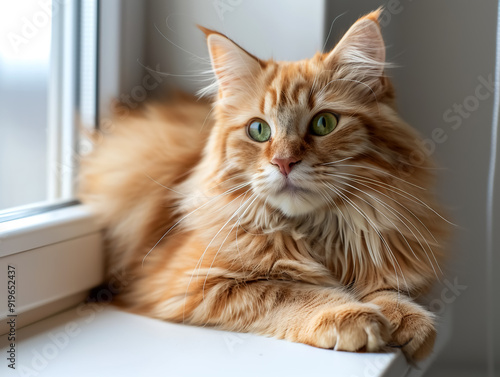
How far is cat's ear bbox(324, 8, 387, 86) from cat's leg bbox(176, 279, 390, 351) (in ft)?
1.70

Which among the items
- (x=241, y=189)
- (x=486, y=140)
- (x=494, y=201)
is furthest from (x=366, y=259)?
(x=486, y=140)

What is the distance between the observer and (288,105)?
1.27 meters

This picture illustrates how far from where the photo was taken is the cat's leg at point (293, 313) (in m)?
1.10

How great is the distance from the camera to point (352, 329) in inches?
43.2

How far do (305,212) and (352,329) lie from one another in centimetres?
29

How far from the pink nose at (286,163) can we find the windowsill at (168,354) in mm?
372

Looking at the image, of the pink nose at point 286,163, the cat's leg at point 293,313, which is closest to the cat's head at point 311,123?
the pink nose at point 286,163

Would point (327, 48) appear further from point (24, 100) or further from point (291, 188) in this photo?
point (24, 100)

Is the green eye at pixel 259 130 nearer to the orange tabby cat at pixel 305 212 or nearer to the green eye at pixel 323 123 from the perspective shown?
the orange tabby cat at pixel 305 212

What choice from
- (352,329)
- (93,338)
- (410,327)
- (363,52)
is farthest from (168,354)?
(363,52)

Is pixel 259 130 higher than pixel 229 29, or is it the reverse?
pixel 229 29

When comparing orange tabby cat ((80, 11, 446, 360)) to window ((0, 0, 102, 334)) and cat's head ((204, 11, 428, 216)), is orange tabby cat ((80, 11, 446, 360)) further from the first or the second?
window ((0, 0, 102, 334))

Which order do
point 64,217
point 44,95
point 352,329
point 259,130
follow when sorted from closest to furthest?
point 352,329, point 259,130, point 64,217, point 44,95

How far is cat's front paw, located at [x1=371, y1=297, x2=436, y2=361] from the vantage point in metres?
1.14
